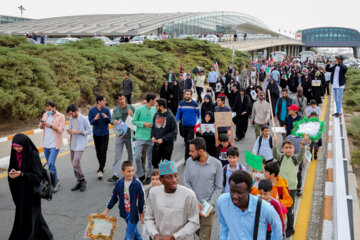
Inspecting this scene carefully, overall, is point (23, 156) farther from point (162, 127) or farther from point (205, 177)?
point (162, 127)

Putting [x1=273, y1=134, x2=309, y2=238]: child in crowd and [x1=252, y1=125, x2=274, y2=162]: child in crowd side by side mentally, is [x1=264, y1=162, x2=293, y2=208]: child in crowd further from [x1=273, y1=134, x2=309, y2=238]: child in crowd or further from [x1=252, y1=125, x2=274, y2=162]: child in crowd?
[x1=252, y1=125, x2=274, y2=162]: child in crowd

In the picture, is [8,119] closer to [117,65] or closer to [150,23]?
[117,65]

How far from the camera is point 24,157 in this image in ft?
16.2

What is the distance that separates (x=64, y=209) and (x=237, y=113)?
6678 millimetres

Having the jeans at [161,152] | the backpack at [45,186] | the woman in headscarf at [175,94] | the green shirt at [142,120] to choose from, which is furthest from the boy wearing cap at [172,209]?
the woman in headscarf at [175,94]

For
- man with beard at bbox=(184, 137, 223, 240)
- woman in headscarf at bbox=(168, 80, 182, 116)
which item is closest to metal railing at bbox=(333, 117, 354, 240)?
man with beard at bbox=(184, 137, 223, 240)

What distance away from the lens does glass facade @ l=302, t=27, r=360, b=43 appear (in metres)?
157

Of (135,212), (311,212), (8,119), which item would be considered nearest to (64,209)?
(135,212)

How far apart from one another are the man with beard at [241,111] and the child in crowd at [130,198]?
7188 millimetres

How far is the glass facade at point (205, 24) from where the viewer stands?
7575cm

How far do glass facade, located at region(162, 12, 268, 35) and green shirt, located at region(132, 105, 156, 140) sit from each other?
215 feet

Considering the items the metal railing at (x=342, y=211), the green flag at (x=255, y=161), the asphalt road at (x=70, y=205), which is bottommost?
the asphalt road at (x=70, y=205)

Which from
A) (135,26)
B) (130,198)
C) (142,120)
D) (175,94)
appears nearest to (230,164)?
(130,198)

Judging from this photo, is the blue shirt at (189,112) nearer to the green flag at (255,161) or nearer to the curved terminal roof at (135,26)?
the green flag at (255,161)
